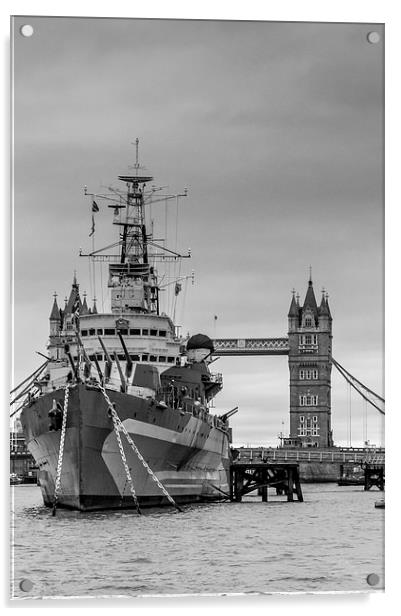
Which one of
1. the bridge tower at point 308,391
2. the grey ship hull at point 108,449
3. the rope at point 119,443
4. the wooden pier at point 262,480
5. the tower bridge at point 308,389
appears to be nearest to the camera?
the rope at point 119,443

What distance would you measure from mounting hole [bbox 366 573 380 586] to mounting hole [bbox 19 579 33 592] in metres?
3.69

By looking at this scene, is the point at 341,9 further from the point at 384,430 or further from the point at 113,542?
the point at 113,542

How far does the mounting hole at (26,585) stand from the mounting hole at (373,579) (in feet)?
12.1

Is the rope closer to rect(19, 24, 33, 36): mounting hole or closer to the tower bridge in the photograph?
rect(19, 24, 33, 36): mounting hole

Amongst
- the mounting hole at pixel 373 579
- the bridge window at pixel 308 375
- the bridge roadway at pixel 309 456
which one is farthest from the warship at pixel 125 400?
the bridge window at pixel 308 375

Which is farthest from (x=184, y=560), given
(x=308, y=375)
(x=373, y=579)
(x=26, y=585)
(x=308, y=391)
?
(x=308, y=375)

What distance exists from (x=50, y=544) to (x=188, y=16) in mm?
7576

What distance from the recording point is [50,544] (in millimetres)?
17422

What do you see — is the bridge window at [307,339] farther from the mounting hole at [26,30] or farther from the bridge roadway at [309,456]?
the mounting hole at [26,30]

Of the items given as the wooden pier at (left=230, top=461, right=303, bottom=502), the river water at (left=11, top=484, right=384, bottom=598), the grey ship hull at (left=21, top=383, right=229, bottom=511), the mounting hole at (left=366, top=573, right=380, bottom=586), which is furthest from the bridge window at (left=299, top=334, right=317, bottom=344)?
the mounting hole at (left=366, top=573, right=380, bottom=586)

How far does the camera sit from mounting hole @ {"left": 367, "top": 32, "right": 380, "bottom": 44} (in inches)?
570

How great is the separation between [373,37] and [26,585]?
727cm

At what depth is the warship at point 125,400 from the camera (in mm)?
24812
